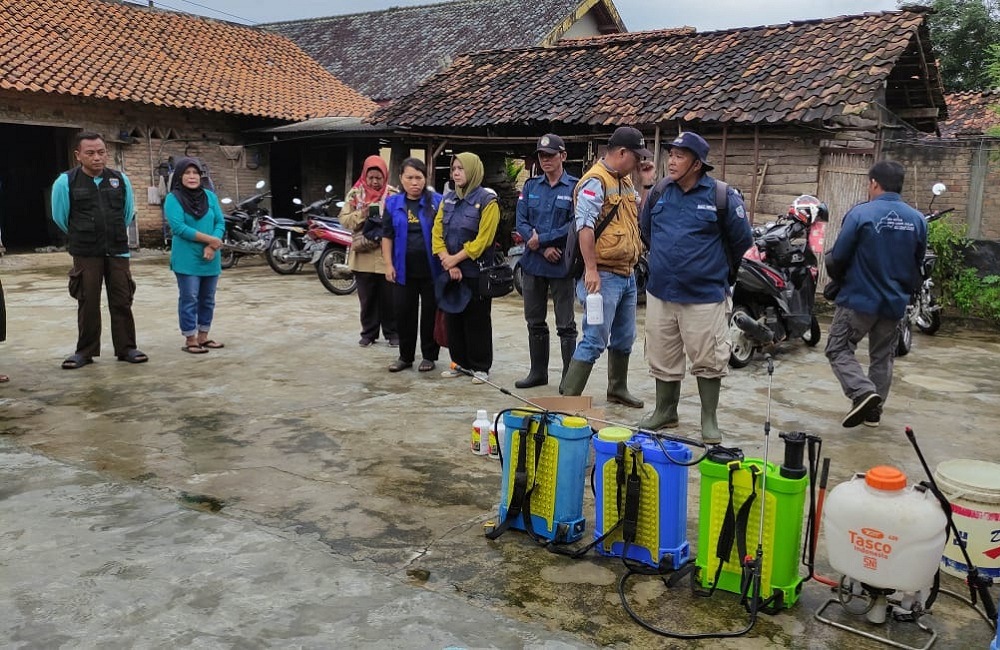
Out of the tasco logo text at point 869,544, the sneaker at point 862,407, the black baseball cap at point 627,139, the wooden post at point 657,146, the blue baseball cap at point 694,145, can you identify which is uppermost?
the wooden post at point 657,146

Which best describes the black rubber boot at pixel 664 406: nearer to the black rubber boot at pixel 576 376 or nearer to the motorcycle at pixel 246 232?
the black rubber boot at pixel 576 376

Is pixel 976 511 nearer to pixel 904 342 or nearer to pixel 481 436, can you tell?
pixel 481 436

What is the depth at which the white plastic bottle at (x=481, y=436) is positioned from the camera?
4.42m

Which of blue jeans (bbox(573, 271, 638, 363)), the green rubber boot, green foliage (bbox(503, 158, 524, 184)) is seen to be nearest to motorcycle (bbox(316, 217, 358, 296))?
blue jeans (bbox(573, 271, 638, 363))

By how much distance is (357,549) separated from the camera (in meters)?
3.27

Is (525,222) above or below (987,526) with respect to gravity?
above

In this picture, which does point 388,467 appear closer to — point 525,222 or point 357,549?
point 357,549

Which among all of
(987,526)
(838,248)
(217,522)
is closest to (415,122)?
(838,248)

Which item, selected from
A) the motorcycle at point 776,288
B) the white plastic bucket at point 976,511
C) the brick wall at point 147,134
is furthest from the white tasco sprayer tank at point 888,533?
the brick wall at point 147,134

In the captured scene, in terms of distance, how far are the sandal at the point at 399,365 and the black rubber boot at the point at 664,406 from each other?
2.19 meters

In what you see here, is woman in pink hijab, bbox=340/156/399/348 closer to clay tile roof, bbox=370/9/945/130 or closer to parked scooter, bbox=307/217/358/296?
parked scooter, bbox=307/217/358/296

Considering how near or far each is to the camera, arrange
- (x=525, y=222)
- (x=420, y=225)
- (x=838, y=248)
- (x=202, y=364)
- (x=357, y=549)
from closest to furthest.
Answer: (x=357, y=549), (x=838, y=248), (x=525, y=222), (x=420, y=225), (x=202, y=364)

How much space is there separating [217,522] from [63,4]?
17.1m

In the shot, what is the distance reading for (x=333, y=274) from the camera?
10953 mm
